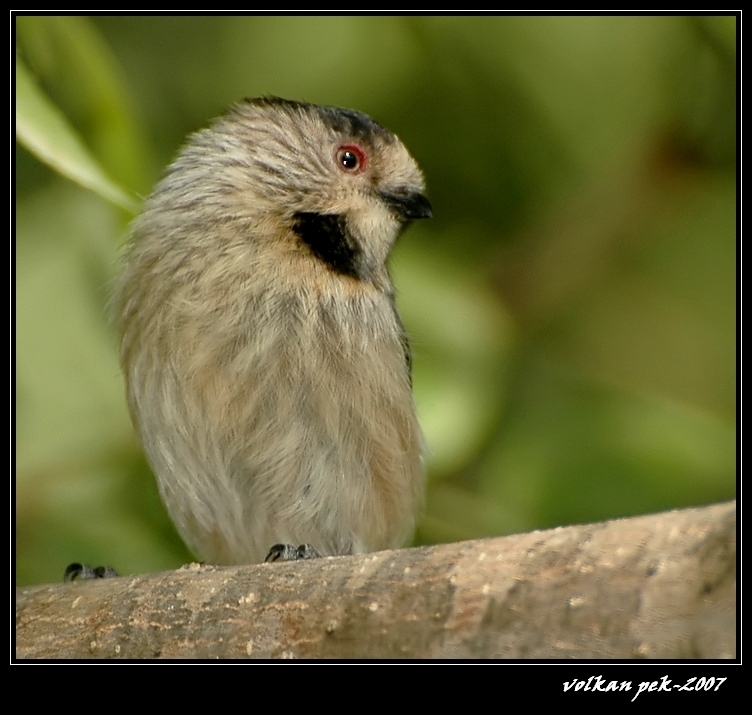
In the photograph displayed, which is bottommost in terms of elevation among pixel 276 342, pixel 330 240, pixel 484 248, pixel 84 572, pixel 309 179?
pixel 84 572

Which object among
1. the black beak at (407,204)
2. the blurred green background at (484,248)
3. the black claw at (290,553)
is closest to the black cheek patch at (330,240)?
the black beak at (407,204)

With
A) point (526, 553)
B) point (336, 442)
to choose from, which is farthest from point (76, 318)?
point (526, 553)

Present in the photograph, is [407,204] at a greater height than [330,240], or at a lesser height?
greater

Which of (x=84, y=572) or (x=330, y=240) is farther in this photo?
(x=330, y=240)

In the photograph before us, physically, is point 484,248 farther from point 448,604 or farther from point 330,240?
point 448,604

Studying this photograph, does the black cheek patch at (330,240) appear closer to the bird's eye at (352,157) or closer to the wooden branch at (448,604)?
the bird's eye at (352,157)

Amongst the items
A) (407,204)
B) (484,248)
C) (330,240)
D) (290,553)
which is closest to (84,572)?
(290,553)

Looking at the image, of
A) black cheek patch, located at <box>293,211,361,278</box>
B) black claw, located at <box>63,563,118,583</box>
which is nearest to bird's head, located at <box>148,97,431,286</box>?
black cheek patch, located at <box>293,211,361,278</box>

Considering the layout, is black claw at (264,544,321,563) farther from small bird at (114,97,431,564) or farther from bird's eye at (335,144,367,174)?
bird's eye at (335,144,367,174)
